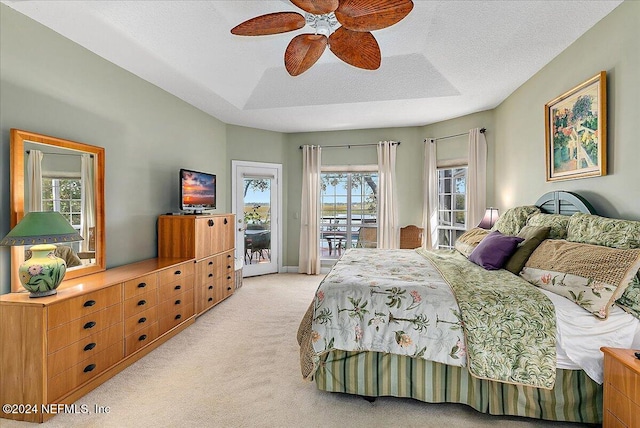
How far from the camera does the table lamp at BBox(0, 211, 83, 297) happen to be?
1.97 meters

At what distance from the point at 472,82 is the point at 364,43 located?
2.00m

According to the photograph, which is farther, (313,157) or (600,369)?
(313,157)

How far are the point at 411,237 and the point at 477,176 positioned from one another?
144cm

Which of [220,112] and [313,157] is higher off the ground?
[220,112]

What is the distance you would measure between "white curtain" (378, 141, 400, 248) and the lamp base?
455 centimetres

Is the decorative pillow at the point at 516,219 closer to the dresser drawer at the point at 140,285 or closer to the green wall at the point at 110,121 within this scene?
the dresser drawer at the point at 140,285

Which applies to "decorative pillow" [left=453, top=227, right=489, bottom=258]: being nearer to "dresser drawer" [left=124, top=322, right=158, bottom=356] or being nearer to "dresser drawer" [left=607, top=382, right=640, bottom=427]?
"dresser drawer" [left=607, top=382, right=640, bottom=427]

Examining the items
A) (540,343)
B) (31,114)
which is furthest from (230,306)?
(540,343)

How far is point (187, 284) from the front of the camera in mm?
3424

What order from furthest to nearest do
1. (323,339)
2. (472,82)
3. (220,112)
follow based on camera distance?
1. (220,112)
2. (472,82)
3. (323,339)

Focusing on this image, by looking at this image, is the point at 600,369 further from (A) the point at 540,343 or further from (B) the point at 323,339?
(B) the point at 323,339

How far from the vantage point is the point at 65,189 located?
8.45 ft

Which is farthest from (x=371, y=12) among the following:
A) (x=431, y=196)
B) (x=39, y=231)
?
(x=431, y=196)

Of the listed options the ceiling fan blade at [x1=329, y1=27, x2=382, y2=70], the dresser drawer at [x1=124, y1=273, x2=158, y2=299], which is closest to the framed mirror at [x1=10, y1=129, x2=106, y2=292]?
the dresser drawer at [x1=124, y1=273, x2=158, y2=299]
